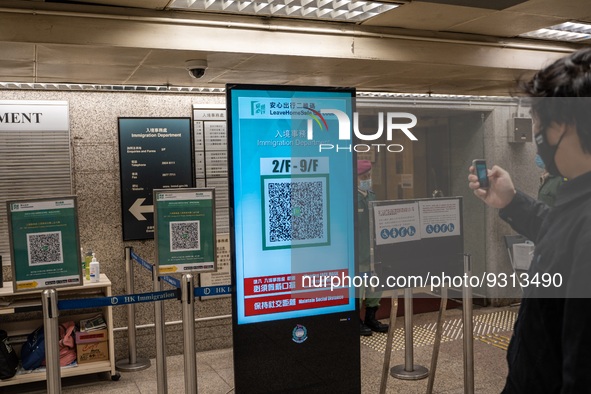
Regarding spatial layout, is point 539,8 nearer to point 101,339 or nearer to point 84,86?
point 84,86

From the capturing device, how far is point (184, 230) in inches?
140

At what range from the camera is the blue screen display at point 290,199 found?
10.7ft

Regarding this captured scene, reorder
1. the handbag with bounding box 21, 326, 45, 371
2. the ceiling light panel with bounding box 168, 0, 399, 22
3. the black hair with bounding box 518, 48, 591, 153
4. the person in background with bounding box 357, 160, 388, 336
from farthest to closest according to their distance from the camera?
1. the person in background with bounding box 357, 160, 388, 336
2. the handbag with bounding box 21, 326, 45, 371
3. the ceiling light panel with bounding box 168, 0, 399, 22
4. the black hair with bounding box 518, 48, 591, 153

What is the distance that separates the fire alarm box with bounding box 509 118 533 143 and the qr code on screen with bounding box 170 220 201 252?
4.55 meters

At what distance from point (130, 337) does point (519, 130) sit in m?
4.73

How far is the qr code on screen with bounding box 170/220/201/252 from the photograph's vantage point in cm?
355

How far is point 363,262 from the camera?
586 centimetres

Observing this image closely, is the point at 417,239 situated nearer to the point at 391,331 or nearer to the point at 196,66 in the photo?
the point at 391,331

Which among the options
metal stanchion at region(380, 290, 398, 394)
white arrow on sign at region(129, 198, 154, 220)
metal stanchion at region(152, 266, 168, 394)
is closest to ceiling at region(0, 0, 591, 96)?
white arrow on sign at region(129, 198, 154, 220)

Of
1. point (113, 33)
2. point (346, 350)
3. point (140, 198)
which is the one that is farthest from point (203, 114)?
point (346, 350)

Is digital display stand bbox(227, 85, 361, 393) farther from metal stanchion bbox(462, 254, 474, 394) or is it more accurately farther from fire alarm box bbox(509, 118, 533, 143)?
fire alarm box bbox(509, 118, 533, 143)

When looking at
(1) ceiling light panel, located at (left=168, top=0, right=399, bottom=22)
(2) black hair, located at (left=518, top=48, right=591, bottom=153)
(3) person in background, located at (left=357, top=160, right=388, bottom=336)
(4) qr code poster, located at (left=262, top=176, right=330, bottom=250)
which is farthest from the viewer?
(3) person in background, located at (left=357, top=160, right=388, bottom=336)

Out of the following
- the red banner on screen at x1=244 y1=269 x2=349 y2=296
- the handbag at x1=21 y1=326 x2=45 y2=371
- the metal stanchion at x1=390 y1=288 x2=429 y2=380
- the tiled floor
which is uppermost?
the red banner on screen at x1=244 y1=269 x2=349 y2=296

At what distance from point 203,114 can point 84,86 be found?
1.00 meters
